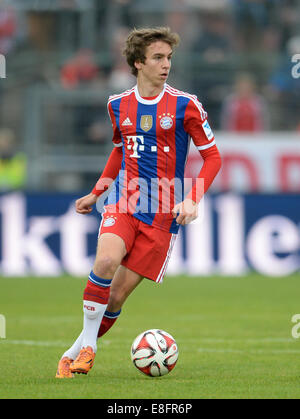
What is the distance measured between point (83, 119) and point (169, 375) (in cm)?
1113

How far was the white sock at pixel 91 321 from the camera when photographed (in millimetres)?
6301

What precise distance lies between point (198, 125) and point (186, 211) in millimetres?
726

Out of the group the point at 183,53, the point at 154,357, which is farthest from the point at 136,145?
the point at 183,53

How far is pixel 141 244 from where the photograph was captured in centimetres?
645

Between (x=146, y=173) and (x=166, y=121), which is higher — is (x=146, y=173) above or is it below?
below

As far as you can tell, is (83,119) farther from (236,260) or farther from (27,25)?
(236,260)

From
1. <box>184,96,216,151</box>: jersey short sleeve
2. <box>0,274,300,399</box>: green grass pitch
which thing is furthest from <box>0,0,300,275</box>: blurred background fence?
<box>184,96,216,151</box>: jersey short sleeve

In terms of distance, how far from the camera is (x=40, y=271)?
49.8ft

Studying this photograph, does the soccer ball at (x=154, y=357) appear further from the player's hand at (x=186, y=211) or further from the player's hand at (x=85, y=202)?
the player's hand at (x=85, y=202)

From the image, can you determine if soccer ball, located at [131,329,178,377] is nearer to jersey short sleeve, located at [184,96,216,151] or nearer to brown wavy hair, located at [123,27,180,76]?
jersey short sleeve, located at [184,96,216,151]

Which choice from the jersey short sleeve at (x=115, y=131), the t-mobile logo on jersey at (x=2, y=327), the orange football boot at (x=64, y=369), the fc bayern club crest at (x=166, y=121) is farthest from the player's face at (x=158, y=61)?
the t-mobile logo on jersey at (x=2, y=327)

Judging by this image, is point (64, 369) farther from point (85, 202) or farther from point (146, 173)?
point (146, 173)

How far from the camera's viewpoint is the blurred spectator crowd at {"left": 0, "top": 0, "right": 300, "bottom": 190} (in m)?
17.6
